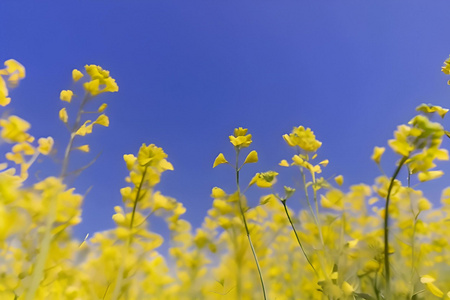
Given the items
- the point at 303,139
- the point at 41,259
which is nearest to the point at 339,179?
the point at 303,139

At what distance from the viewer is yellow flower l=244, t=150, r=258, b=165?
1195 mm

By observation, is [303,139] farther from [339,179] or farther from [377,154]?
[377,154]

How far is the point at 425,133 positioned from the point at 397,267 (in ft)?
1.84

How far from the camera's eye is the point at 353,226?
60.6 inches

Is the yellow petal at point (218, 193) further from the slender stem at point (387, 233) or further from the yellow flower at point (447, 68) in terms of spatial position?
the yellow flower at point (447, 68)

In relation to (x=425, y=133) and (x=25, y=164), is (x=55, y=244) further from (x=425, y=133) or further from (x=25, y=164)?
(x=425, y=133)

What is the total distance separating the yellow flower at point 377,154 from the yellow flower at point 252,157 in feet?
1.35

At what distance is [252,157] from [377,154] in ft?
1.45

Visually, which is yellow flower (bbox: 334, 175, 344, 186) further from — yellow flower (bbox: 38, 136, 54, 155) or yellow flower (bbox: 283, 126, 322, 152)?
yellow flower (bbox: 38, 136, 54, 155)

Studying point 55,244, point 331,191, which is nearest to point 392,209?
point 331,191

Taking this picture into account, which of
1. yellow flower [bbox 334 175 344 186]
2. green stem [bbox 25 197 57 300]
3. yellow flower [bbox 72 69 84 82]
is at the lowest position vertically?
green stem [bbox 25 197 57 300]

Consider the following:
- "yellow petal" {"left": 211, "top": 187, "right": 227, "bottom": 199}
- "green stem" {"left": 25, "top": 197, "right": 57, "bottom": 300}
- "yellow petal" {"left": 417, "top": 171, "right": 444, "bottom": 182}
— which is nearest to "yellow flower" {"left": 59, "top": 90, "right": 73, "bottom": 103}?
"green stem" {"left": 25, "top": 197, "right": 57, "bottom": 300}

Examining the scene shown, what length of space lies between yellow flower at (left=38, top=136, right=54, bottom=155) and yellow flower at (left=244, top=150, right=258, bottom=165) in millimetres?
675

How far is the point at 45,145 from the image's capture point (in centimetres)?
92
